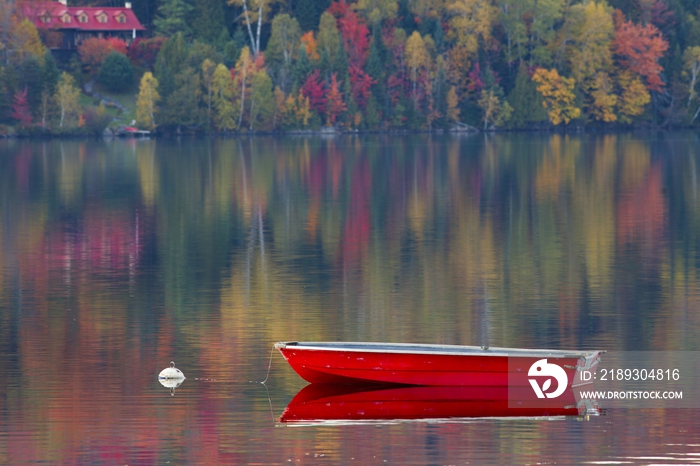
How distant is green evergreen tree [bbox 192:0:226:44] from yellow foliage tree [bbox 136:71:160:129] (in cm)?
1319

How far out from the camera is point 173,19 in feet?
422

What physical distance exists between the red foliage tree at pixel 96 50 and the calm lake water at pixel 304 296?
5802 cm

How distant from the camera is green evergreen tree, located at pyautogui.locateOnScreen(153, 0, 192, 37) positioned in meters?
129

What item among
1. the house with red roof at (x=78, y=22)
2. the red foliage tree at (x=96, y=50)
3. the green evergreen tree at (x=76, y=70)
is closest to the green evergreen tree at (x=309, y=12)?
the house with red roof at (x=78, y=22)

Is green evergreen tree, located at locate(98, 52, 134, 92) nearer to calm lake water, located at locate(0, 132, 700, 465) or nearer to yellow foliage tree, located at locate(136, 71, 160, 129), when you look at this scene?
yellow foliage tree, located at locate(136, 71, 160, 129)

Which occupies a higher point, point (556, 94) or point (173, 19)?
point (173, 19)

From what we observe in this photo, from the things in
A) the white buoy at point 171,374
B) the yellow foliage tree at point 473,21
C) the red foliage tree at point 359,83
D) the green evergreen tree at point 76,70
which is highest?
the yellow foliage tree at point 473,21

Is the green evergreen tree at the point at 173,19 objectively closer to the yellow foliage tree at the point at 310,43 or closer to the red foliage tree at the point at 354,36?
the yellow foliage tree at the point at 310,43

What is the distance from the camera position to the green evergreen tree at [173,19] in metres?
129

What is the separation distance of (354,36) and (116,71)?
82.5 ft

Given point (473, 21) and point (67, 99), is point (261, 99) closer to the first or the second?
point (67, 99)

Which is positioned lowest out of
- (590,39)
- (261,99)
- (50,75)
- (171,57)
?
(261,99)

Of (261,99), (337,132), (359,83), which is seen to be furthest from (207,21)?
(337,132)

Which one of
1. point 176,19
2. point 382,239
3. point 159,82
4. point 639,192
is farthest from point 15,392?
point 176,19
